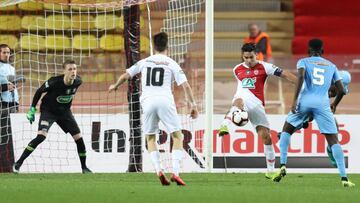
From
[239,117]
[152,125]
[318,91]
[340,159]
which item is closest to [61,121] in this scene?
[239,117]

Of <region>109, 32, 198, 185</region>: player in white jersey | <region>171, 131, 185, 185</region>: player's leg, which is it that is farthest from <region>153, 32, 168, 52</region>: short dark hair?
<region>171, 131, 185, 185</region>: player's leg

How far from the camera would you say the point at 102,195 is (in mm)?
11641

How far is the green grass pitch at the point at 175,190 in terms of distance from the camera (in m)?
11.3

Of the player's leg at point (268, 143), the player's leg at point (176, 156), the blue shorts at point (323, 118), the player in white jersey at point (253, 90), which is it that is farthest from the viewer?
the player's leg at point (268, 143)

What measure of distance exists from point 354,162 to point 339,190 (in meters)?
5.86

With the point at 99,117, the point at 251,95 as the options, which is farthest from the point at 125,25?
the point at 251,95

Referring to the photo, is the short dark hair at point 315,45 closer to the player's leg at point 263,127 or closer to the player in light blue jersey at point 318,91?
the player in light blue jersey at point 318,91

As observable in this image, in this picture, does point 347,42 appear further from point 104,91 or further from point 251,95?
point 251,95

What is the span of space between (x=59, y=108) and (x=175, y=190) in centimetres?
484

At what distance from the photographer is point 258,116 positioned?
15781 mm

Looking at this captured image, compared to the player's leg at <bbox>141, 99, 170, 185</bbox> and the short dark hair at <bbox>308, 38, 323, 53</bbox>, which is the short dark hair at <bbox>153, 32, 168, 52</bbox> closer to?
the player's leg at <bbox>141, 99, 170, 185</bbox>

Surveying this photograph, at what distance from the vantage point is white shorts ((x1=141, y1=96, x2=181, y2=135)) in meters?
13.5

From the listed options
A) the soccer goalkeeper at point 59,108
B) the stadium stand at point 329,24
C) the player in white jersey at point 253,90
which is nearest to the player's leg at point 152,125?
the player in white jersey at point 253,90

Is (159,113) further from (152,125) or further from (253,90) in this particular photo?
(253,90)
